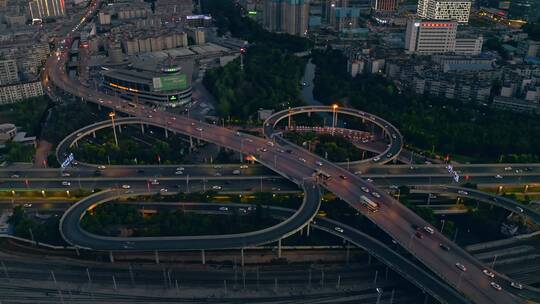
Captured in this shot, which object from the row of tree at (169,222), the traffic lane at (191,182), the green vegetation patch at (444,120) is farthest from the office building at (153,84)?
the row of tree at (169,222)

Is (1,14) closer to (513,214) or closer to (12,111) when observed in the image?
(12,111)

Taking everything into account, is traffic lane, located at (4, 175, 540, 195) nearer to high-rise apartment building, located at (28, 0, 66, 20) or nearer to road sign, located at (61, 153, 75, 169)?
road sign, located at (61, 153, 75, 169)

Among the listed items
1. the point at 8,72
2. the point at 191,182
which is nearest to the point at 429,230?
the point at 191,182

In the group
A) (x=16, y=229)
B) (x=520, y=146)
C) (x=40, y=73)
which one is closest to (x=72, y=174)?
(x=16, y=229)

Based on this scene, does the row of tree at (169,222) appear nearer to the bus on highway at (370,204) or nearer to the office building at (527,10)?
the bus on highway at (370,204)

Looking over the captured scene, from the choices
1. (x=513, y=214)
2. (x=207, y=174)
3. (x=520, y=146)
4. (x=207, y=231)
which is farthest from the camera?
(x=520, y=146)

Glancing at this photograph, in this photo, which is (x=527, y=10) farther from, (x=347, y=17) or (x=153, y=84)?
(x=153, y=84)

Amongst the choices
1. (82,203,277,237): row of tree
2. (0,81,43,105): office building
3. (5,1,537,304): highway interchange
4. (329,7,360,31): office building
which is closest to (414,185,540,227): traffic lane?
(5,1,537,304): highway interchange
